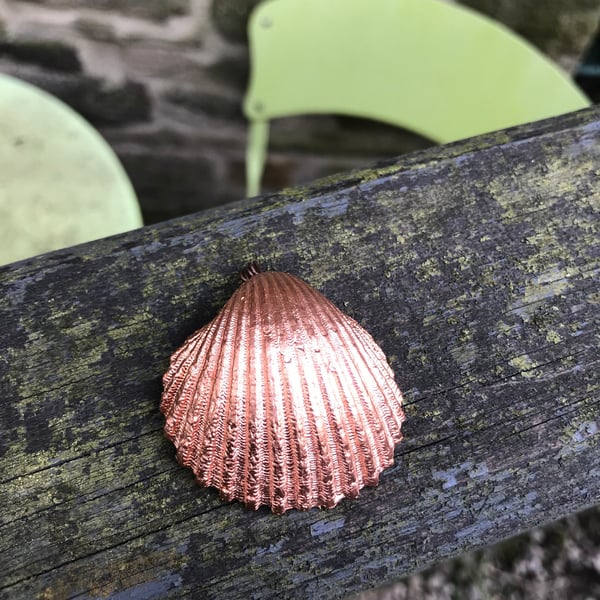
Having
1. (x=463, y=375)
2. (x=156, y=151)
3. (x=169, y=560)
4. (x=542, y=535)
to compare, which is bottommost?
(x=542, y=535)

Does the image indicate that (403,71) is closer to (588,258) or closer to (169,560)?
(588,258)

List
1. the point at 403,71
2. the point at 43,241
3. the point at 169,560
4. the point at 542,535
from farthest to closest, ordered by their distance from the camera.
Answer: the point at 542,535 < the point at 403,71 < the point at 43,241 < the point at 169,560

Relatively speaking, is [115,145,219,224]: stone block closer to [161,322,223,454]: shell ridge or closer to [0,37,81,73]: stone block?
[0,37,81,73]: stone block

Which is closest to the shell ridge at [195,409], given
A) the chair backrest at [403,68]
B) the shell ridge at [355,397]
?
the shell ridge at [355,397]

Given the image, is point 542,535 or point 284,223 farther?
point 542,535

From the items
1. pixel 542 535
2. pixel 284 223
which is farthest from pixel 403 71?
pixel 542 535

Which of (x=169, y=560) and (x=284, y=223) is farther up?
(x=284, y=223)
